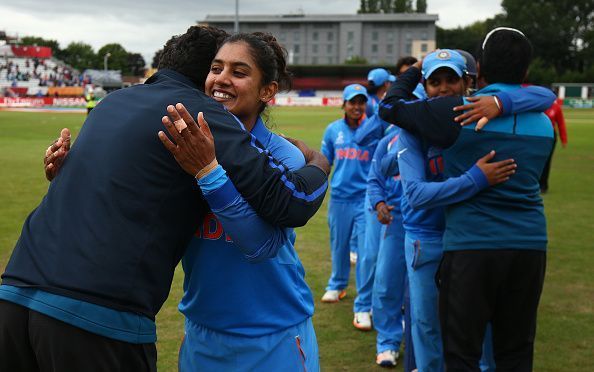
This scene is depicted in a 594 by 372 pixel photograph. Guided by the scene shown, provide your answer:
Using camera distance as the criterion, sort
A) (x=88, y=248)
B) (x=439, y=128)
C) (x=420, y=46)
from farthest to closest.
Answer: (x=420, y=46)
(x=439, y=128)
(x=88, y=248)

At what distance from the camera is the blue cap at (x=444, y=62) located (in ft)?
11.9

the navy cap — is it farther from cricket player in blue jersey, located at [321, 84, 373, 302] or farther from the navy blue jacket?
cricket player in blue jersey, located at [321, 84, 373, 302]

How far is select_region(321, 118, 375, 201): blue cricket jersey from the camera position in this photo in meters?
6.64

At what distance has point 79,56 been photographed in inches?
4734

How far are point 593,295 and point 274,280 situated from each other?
17.2ft

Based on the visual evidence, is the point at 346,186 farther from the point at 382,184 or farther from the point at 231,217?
the point at 231,217

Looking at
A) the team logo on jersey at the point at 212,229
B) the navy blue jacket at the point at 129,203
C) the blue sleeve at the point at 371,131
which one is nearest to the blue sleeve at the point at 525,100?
the navy blue jacket at the point at 129,203

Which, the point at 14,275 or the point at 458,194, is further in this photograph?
the point at 458,194

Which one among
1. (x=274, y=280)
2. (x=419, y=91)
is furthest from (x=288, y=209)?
(x=419, y=91)

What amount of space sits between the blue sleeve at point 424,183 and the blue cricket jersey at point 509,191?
0.08 meters

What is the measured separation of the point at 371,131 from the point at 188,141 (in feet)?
14.9

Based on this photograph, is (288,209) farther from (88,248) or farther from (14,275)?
(14,275)

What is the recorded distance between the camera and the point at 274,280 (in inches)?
93.8

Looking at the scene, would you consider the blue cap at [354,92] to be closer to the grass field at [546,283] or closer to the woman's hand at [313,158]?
the grass field at [546,283]
